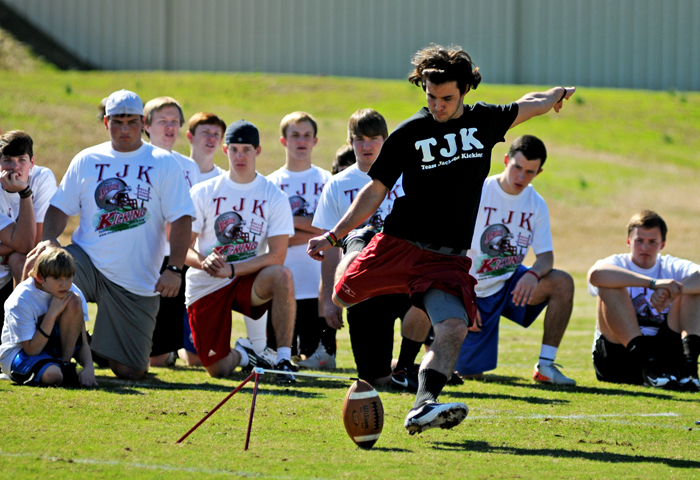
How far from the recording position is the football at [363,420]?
172 inches

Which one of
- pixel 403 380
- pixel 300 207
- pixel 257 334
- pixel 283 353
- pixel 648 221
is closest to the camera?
pixel 403 380

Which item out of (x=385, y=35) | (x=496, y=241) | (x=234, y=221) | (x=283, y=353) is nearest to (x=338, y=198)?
(x=234, y=221)

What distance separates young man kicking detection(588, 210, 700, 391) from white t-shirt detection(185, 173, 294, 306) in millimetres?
2671

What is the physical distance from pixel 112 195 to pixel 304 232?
2.29 m

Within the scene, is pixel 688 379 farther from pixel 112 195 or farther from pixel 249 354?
pixel 112 195

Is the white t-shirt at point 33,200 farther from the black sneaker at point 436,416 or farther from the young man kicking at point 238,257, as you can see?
the black sneaker at point 436,416

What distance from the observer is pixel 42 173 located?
24.1 ft

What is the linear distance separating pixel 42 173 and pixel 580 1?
2826 centimetres

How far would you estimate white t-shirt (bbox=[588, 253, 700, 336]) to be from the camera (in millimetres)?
7230

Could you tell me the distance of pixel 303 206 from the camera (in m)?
8.56

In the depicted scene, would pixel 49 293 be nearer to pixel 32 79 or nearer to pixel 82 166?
pixel 82 166

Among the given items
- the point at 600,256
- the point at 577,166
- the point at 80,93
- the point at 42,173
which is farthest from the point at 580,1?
the point at 42,173

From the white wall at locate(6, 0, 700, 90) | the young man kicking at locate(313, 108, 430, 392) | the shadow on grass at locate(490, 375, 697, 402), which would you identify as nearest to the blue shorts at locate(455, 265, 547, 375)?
the shadow on grass at locate(490, 375, 697, 402)

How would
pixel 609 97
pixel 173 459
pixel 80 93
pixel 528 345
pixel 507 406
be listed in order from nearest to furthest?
pixel 173 459 < pixel 507 406 < pixel 528 345 < pixel 80 93 < pixel 609 97
